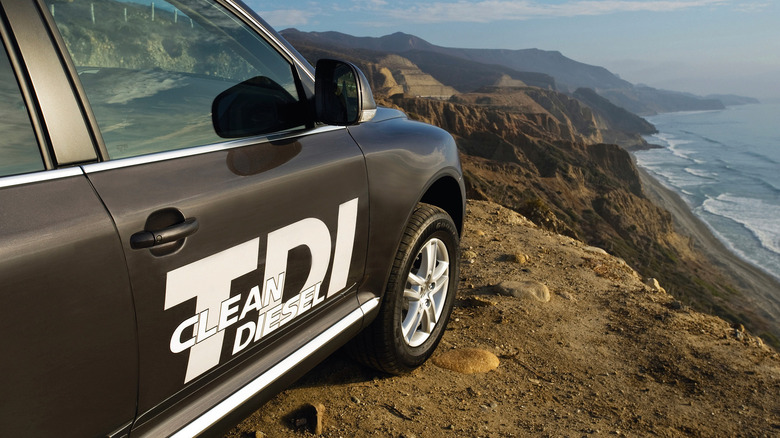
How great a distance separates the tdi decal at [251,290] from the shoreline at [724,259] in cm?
3326

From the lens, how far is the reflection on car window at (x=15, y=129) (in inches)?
49.6

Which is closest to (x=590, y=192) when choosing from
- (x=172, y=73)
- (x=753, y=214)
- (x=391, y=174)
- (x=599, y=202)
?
(x=599, y=202)

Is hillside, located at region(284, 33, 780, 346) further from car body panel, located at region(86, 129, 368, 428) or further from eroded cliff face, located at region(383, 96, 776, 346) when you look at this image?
car body panel, located at region(86, 129, 368, 428)

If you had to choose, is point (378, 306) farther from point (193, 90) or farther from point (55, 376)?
point (55, 376)

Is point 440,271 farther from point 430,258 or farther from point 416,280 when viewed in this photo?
point 416,280

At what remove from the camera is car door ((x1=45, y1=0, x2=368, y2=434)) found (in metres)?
1.46

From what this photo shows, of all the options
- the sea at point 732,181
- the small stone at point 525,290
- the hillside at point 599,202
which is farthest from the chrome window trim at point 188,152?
the sea at point 732,181

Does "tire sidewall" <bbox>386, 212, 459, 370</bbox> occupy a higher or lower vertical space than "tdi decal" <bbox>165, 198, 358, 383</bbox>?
lower

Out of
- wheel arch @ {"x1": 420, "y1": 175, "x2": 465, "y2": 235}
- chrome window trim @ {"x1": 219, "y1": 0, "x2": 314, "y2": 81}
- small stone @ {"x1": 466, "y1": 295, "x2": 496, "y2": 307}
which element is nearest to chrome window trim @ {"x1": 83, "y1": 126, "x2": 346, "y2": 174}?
chrome window trim @ {"x1": 219, "y1": 0, "x2": 314, "y2": 81}

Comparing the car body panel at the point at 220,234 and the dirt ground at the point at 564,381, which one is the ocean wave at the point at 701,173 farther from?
the car body panel at the point at 220,234

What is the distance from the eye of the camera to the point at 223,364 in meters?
1.74

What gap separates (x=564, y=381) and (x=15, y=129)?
10.3 ft

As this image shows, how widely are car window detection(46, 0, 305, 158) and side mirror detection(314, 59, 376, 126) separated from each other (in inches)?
4.5

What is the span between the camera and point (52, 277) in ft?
3.90
